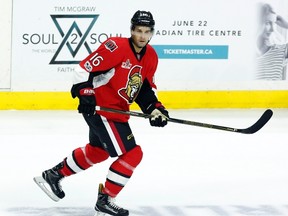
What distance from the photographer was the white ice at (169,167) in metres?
4.53

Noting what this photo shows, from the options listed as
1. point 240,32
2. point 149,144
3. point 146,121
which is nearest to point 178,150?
point 149,144

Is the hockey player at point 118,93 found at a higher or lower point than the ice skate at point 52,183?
higher

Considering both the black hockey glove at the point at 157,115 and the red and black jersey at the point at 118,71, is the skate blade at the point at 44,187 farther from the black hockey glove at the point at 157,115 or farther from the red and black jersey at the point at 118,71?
the black hockey glove at the point at 157,115

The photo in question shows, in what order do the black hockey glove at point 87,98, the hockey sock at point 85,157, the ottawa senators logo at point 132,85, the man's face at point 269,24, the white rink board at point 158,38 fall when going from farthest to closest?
the man's face at point 269,24, the white rink board at point 158,38, the hockey sock at point 85,157, the ottawa senators logo at point 132,85, the black hockey glove at point 87,98

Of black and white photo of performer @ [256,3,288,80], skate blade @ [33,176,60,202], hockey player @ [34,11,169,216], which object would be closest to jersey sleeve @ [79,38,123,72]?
hockey player @ [34,11,169,216]

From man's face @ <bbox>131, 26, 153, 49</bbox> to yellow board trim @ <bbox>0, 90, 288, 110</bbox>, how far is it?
9.35 feet

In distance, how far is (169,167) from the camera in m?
5.35

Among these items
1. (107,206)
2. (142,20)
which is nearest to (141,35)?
(142,20)

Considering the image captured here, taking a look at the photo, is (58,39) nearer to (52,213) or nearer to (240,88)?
(240,88)

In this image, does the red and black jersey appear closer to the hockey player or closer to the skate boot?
the hockey player

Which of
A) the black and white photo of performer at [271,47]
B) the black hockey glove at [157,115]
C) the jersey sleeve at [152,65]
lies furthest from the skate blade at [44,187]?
the black and white photo of performer at [271,47]

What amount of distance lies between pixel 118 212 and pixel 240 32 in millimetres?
3331

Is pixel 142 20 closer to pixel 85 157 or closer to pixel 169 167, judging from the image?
pixel 85 157

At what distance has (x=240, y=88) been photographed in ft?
24.1
